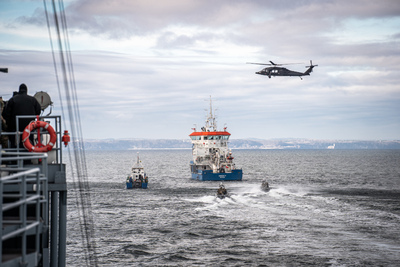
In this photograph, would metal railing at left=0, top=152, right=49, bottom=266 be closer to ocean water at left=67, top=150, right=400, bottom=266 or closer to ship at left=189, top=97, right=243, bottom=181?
ocean water at left=67, top=150, right=400, bottom=266

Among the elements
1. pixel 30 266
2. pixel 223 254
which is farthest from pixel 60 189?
pixel 223 254

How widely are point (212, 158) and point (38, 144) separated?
3122 inches

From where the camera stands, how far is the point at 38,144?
12.5 m

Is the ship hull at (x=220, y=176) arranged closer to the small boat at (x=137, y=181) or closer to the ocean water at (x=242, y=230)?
the small boat at (x=137, y=181)

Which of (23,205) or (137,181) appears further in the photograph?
(137,181)

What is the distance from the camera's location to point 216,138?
92.1 meters

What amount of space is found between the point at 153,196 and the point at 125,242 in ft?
98.0

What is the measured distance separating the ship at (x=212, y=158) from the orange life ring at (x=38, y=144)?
244 feet

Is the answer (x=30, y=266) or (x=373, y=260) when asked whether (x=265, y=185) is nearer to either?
(x=373, y=260)

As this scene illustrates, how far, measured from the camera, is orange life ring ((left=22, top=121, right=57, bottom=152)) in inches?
477

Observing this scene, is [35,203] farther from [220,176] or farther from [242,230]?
[220,176]

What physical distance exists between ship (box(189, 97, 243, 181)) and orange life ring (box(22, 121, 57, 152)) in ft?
244

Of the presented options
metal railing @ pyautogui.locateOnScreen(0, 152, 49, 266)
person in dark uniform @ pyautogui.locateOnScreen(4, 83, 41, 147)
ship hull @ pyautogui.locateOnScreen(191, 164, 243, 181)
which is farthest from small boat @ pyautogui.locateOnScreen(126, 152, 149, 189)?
metal railing @ pyautogui.locateOnScreen(0, 152, 49, 266)

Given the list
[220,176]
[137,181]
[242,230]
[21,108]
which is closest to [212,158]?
[220,176]
